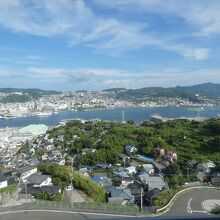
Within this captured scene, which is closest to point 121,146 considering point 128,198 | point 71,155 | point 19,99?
point 71,155

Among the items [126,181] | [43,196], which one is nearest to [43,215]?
[43,196]

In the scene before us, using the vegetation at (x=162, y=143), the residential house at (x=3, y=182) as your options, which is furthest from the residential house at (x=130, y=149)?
the residential house at (x=3, y=182)

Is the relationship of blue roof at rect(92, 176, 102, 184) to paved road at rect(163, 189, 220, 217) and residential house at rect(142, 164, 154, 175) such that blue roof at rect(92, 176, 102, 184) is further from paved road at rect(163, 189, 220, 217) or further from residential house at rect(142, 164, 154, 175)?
paved road at rect(163, 189, 220, 217)

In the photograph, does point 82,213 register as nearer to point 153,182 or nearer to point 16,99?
point 153,182

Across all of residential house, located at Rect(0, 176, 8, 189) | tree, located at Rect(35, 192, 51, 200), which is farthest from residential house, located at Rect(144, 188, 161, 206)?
residential house, located at Rect(0, 176, 8, 189)

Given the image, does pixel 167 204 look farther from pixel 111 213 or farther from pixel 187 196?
pixel 111 213

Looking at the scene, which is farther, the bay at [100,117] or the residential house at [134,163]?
the bay at [100,117]

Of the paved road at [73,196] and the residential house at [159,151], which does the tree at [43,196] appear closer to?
the paved road at [73,196]

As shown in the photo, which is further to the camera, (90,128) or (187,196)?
(90,128)

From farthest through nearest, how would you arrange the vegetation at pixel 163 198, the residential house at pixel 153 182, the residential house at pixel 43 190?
the residential house at pixel 153 182 < the residential house at pixel 43 190 < the vegetation at pixel 163 198
